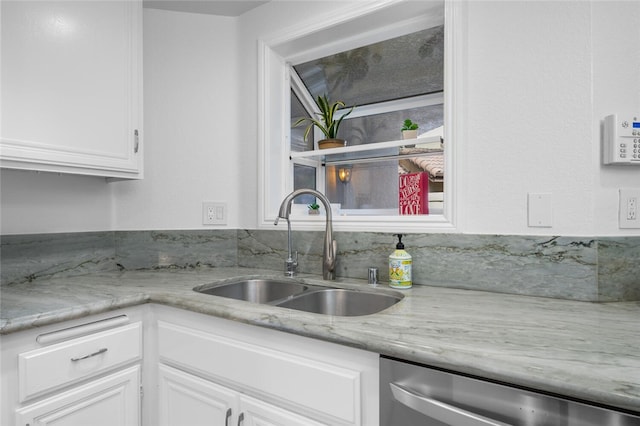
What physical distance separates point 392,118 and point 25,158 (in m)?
1.59

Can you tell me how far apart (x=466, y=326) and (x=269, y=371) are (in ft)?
1.82

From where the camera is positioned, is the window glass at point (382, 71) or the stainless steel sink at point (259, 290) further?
the window glass at point (382, 71)

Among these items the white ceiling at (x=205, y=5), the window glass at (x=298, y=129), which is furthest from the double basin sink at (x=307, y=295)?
the white ceiling at (x=205, y=5)

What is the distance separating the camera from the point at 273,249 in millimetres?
1853

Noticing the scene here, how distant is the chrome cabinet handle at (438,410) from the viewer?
70 cm

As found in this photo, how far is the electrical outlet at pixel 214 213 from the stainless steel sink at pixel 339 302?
2.56 feet

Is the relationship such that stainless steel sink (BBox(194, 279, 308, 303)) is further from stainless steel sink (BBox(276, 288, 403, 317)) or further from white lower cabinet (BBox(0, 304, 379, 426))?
white lower cabinet (BBox(0, 304, 379, 426))

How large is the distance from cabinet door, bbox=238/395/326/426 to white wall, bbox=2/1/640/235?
0.87 metres

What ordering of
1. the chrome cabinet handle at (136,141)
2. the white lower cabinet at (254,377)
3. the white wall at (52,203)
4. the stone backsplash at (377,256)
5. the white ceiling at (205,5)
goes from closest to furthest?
1. the white lower cabinet at (254,377)
2. the stone backsplash at (377,256)
3. the white wall at (52,203)
4. the chrome cabinet handle at (136,141)
5. the white ceiling at (205,5)

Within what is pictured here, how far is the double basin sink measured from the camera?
1.36 m

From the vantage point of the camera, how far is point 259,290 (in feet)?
5.51

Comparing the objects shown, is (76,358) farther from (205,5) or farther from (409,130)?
(205,5)

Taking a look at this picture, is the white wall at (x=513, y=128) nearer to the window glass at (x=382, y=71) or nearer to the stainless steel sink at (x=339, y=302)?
the window glass at (x=382, y=71)

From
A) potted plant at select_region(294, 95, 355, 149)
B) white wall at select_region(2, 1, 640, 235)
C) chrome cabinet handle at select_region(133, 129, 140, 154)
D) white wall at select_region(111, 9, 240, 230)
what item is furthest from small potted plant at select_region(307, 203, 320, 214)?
chrome cabinet handle at select_region(133, 129, 140, 154)
